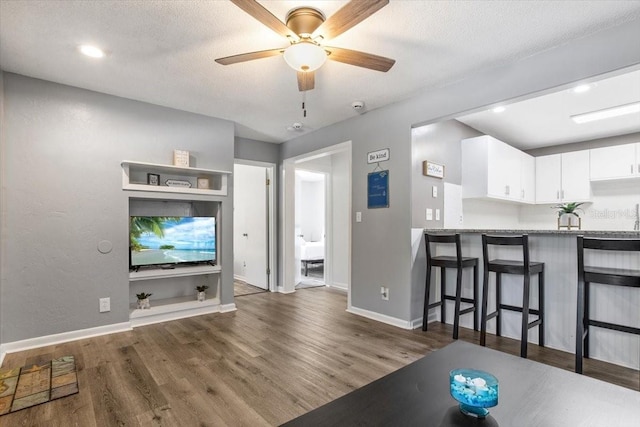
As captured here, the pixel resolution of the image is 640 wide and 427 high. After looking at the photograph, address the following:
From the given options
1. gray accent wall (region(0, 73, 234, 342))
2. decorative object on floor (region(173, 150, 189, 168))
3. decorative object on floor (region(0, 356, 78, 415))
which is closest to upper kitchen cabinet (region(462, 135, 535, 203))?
decorative object on floor (region(173, 150, 189, 168))

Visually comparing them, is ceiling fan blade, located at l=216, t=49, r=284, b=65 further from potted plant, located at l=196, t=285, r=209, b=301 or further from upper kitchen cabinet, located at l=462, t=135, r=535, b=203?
upper kitchen cabinet, located at l=462, t=135, r=535, b=203

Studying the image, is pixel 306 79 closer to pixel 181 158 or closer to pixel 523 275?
pixel 181 158

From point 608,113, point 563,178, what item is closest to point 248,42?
point 608,113

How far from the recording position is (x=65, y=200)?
3.13 meters

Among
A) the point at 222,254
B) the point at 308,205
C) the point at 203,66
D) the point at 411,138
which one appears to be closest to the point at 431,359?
the point at 411,138

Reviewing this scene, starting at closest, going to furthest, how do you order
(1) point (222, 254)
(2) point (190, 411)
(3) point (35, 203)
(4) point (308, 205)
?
1. (2) point (190, 411)
2. (3) point (35, 203)
3. (1) point (222, 254)
4. (4) point (308, 205)

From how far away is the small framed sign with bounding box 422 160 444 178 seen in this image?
368 centimetres

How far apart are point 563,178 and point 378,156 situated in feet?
11.7

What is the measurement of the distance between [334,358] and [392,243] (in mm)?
1462

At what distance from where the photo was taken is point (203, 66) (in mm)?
2789

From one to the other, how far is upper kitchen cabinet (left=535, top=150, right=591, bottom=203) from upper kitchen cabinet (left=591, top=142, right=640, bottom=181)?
0.36 feet

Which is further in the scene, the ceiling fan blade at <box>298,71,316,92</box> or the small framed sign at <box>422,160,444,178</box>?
the small framed sign at <box>422,160,444,178</box>

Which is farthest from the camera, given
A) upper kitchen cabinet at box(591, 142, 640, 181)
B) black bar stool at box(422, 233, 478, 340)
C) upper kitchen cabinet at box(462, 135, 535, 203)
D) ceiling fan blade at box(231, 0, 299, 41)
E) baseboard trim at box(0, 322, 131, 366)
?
upper kitchen cabinet at box(591, 142, 640, 181)

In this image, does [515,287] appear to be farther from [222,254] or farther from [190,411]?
[222,254]
